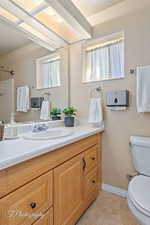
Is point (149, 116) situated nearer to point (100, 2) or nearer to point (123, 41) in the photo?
point (123, 41)

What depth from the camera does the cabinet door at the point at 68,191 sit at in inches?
38.4

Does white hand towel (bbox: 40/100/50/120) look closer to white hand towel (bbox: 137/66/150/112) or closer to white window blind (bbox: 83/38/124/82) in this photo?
white window blind (bbox: 83/38/124/82)

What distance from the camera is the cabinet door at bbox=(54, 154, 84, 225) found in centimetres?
98

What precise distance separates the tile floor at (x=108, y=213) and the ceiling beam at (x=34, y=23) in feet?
6.54

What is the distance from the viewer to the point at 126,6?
160 cm

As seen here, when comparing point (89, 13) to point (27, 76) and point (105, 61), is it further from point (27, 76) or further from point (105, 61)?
point (27, 76)

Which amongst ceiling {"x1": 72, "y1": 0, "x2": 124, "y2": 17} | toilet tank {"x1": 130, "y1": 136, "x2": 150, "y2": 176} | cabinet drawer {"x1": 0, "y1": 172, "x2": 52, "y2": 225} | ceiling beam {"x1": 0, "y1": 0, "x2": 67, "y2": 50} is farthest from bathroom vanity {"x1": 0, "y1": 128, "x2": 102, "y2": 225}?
ceiling {"x1": 72, "y1": 0, "x2": 124, "y2": 17}

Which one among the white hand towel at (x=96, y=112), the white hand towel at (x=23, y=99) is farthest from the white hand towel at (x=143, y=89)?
the white hand towel at (x=23, y=99)

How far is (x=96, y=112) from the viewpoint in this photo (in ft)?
5.59

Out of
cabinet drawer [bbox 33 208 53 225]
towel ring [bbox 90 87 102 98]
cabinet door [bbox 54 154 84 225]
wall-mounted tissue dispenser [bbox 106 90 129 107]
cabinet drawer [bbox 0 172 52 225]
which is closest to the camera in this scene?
cabinet drawer [bbox 0 172 52 225]

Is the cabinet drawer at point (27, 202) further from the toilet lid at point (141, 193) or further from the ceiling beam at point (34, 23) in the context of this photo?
the ceiling beam at point (34, 23)

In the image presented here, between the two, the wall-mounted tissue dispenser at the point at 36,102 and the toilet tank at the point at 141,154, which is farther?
the wall-mounted tissue dispenser at the point at 36,102

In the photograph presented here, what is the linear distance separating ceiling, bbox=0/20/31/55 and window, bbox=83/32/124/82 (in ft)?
2.96

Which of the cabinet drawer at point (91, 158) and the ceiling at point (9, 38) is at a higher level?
the ceiling at point (9, 38)
